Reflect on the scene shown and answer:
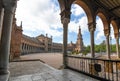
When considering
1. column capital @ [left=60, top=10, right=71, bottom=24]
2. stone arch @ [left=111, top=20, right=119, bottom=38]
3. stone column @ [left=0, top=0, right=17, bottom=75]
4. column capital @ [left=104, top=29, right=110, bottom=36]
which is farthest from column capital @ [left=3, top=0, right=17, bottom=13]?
stone arch @ [left=111, top=20, right=119, bottom=38]

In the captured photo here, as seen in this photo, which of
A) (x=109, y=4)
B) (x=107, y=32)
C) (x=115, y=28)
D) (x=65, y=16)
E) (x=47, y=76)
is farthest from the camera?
(x=115, y=28)

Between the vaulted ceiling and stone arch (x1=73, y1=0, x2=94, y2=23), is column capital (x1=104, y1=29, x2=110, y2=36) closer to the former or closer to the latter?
the vaulted ceiling

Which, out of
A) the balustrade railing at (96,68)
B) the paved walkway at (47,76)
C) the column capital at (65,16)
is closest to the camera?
the paved walkway at (47,76)

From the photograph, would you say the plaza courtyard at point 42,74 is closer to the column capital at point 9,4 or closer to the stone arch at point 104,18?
the column capital at point 9,4

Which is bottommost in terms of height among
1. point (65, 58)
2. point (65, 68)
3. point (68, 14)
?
point (65, 68)

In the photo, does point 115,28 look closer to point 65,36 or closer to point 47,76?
point 65,36

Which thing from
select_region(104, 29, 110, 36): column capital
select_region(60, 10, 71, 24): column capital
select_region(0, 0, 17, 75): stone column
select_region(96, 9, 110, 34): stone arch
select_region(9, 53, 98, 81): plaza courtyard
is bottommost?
select_region(9, 53, 98, 81): plaza courtyard

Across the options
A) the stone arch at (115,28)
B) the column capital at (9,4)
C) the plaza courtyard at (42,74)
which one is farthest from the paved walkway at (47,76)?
the stone arch at (115,28)

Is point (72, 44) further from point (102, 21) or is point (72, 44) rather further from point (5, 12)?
point (5, 12)

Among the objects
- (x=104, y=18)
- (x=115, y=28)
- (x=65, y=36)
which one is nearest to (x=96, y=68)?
(x=65, y=36)

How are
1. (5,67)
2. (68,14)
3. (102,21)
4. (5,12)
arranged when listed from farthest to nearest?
(102,21) < (68,14) < (5,12) < (5,67)

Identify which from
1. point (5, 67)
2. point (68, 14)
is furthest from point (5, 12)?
point (68, 14)

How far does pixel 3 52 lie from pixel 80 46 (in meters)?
35.2

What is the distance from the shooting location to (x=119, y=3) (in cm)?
782
